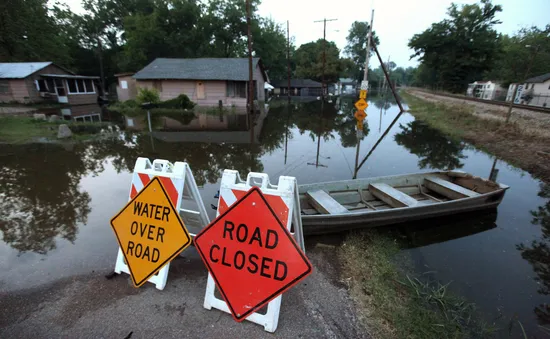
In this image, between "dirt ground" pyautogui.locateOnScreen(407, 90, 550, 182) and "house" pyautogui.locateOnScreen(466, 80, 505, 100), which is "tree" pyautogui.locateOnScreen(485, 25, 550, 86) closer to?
"house" pyautogui.locateOnScreen(466, 80, 505, 100)

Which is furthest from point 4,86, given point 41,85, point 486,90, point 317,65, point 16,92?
point 486,90

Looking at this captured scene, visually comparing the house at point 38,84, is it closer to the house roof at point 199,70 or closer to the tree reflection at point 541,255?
the house roof at point 199,70

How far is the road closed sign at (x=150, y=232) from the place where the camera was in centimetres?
283

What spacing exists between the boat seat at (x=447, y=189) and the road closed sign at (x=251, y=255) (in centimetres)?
528

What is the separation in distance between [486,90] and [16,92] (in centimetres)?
7014

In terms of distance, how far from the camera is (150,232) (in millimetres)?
2975

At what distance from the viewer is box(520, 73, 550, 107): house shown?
29.0m

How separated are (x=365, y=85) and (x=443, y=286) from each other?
21026 mm


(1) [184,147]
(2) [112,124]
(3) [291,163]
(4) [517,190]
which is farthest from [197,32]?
(4) [517,190]

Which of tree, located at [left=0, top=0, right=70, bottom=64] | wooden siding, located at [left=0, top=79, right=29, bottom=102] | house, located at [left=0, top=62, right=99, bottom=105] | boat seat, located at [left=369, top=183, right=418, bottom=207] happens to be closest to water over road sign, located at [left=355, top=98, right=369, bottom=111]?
boat seat, located at [left=369, top=183, right=418, bottom=207]

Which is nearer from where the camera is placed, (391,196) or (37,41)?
(391,196)

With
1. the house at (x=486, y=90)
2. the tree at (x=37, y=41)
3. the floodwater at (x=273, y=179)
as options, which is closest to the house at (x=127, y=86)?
the tree at (x=37, y=41)

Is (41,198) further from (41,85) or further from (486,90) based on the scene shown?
(486,90)

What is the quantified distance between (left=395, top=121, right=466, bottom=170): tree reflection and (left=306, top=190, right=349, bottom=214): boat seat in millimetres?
6342
